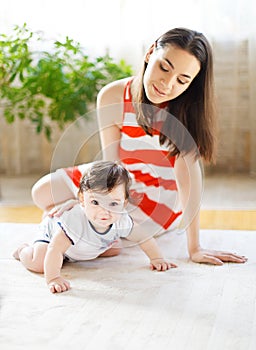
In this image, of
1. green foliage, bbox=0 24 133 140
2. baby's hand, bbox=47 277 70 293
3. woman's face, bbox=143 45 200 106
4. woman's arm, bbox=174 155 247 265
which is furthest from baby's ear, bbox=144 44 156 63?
green foliage, bbox=0 24 133 140

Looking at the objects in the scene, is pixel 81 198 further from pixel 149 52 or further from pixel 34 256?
pixel 149 52

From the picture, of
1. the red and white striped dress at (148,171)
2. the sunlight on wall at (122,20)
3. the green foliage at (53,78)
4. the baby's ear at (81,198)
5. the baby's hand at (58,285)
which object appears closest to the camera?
the baby's hand at (58,285)

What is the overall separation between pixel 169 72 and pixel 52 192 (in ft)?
1.90

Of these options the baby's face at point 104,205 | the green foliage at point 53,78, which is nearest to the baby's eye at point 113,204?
the baby's face at point 104,205

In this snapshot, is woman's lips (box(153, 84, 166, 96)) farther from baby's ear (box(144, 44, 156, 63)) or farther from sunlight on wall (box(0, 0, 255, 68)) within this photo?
sunlight on wall (box(0, 0, 255, 68))

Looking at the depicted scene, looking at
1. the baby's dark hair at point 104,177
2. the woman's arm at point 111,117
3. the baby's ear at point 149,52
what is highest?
the baby's ear at point 149,52

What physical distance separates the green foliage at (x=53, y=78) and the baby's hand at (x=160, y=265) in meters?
0.99

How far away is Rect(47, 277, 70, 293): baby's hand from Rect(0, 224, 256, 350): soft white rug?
0.02 metres

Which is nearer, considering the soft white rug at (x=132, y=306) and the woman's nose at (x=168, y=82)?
the soft white rug at (x=132, y=306)

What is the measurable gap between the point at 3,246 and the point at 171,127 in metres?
0.59

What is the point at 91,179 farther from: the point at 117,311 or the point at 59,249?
the point at 117,311

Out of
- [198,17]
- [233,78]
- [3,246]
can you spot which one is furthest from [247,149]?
[3,246]

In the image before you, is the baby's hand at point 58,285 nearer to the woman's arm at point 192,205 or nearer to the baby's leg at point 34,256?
the baby's leg at point 34,256

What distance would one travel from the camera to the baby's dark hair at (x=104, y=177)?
158 cm
